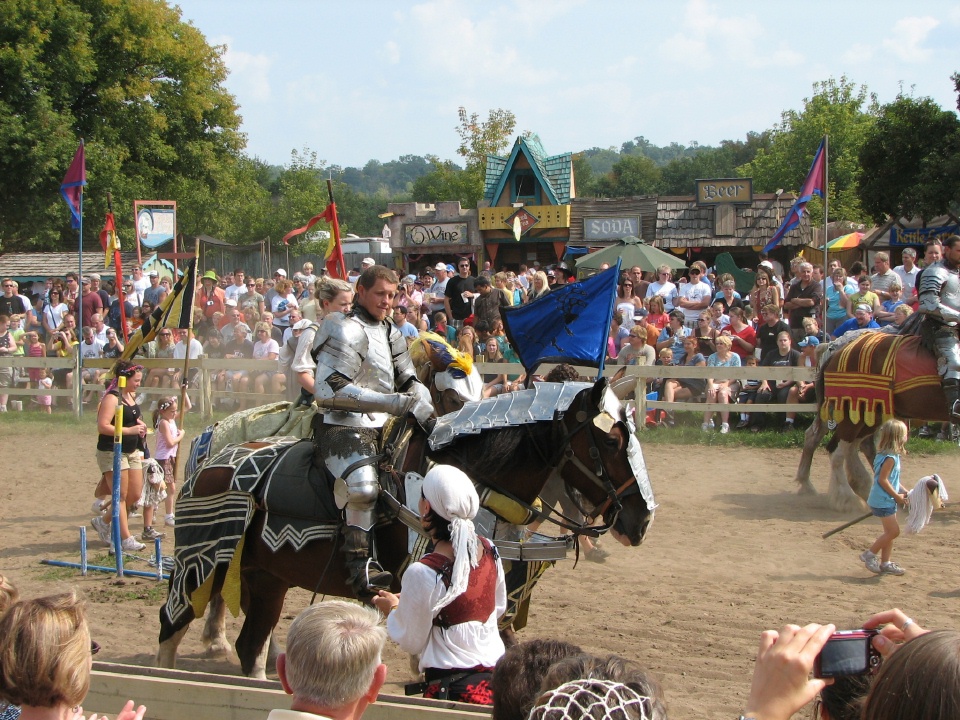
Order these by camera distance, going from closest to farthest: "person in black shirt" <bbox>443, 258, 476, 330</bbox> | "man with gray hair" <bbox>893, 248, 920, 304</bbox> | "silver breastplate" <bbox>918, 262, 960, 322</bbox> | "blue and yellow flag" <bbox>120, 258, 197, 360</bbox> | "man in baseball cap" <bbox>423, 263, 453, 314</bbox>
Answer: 1. "blue and yellow flag" <bbox>120, 258, 197, 360</bbox>
2. "silver breastplate" <bbox>918, 262, 960, 322</bbox>
3. "man with gray hair" <bbox>893, 248, 920, 304</bbox>
4. "person in black shirt" <bbox>443, 258, 476, 330</bbox>
5. "man in baseball cap" <bbox>423, 263, 453, 314</bbox>

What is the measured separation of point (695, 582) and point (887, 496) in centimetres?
172

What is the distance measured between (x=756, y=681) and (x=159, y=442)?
916 centimetres

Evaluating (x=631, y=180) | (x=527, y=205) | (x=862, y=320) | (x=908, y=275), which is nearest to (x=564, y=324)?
(x=862, y=320)

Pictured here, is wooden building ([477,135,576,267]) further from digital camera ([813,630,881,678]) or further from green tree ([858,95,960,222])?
digital camera ([813,630,881,678])

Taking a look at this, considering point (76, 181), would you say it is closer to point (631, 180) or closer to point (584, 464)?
point (584, 464)

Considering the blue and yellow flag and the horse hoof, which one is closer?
the horse hoof

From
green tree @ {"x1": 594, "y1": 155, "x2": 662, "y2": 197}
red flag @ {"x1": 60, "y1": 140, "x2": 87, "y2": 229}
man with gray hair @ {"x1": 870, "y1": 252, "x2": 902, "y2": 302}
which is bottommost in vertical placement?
man with gray hair @ {"x1": 870, "y1": 252, "x2": 902, "y2": 302}

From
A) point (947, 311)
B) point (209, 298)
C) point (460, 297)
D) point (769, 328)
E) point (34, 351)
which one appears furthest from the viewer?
point (34, 351)

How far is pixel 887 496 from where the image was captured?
26.6ft

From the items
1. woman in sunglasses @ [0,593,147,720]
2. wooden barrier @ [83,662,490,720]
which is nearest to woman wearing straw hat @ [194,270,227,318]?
wooden barrier @ [83,662,490,720]

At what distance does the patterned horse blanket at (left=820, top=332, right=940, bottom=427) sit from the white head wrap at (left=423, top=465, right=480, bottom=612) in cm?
757

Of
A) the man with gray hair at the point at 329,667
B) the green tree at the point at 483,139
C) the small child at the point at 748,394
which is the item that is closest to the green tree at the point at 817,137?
the green tree at the point at 483,139

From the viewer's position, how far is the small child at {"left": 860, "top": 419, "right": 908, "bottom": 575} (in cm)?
811

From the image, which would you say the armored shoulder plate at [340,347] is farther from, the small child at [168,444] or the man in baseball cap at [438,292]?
the man in baseball cap at [438,292]
